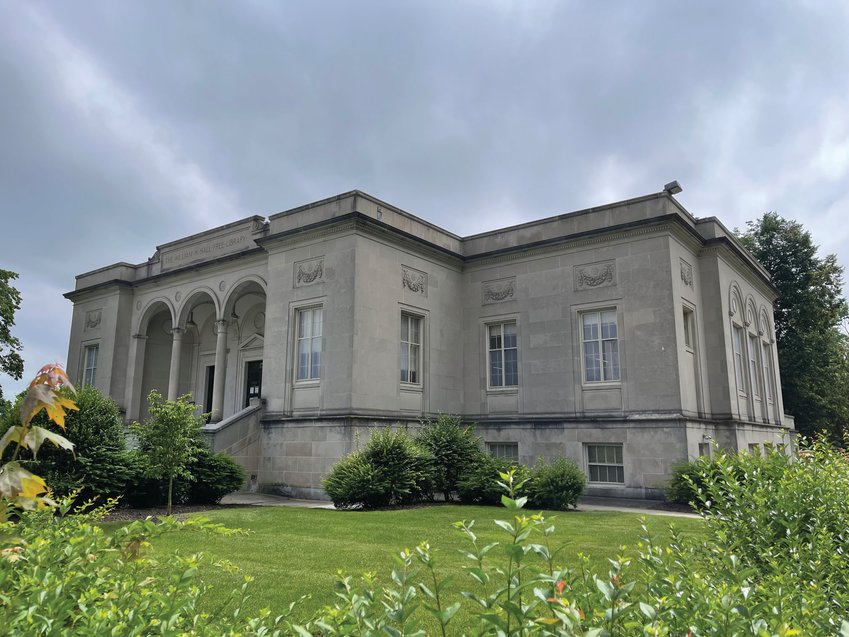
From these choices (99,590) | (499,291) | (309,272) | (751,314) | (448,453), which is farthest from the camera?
(751,314)

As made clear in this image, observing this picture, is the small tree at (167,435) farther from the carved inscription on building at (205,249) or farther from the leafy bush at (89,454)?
the carved inscription on building at (205,249)

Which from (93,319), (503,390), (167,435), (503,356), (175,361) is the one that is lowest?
(167,435)

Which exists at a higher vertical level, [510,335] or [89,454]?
[510,335]

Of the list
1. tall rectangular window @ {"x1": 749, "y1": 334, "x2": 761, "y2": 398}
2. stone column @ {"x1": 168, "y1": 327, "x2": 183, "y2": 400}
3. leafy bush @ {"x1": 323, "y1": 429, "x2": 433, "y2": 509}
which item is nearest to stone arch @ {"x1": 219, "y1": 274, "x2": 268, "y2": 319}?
stone column @ {"x1": 168, "y1": 327, "x2": 183, "y2": 400}

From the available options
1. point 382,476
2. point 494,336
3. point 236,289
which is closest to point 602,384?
point 494,336

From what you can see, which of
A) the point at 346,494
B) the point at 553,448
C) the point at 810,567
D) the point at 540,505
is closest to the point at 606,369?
the point at 553,448

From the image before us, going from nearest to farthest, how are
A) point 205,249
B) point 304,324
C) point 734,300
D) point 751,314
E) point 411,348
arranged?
point 304,324, point 411,348, point 734,300, point 751,314, point 205,249

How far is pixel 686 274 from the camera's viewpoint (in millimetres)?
19516

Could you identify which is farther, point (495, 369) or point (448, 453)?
point (495, 369)

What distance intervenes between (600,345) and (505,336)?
3.56m

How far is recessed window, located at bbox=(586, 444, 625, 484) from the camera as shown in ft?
60.0

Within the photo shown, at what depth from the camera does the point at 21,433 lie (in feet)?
11.6

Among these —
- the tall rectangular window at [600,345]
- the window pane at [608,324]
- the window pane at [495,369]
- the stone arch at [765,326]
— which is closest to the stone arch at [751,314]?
the stone arch at [765,326]

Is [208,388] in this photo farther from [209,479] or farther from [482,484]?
[482,484]
